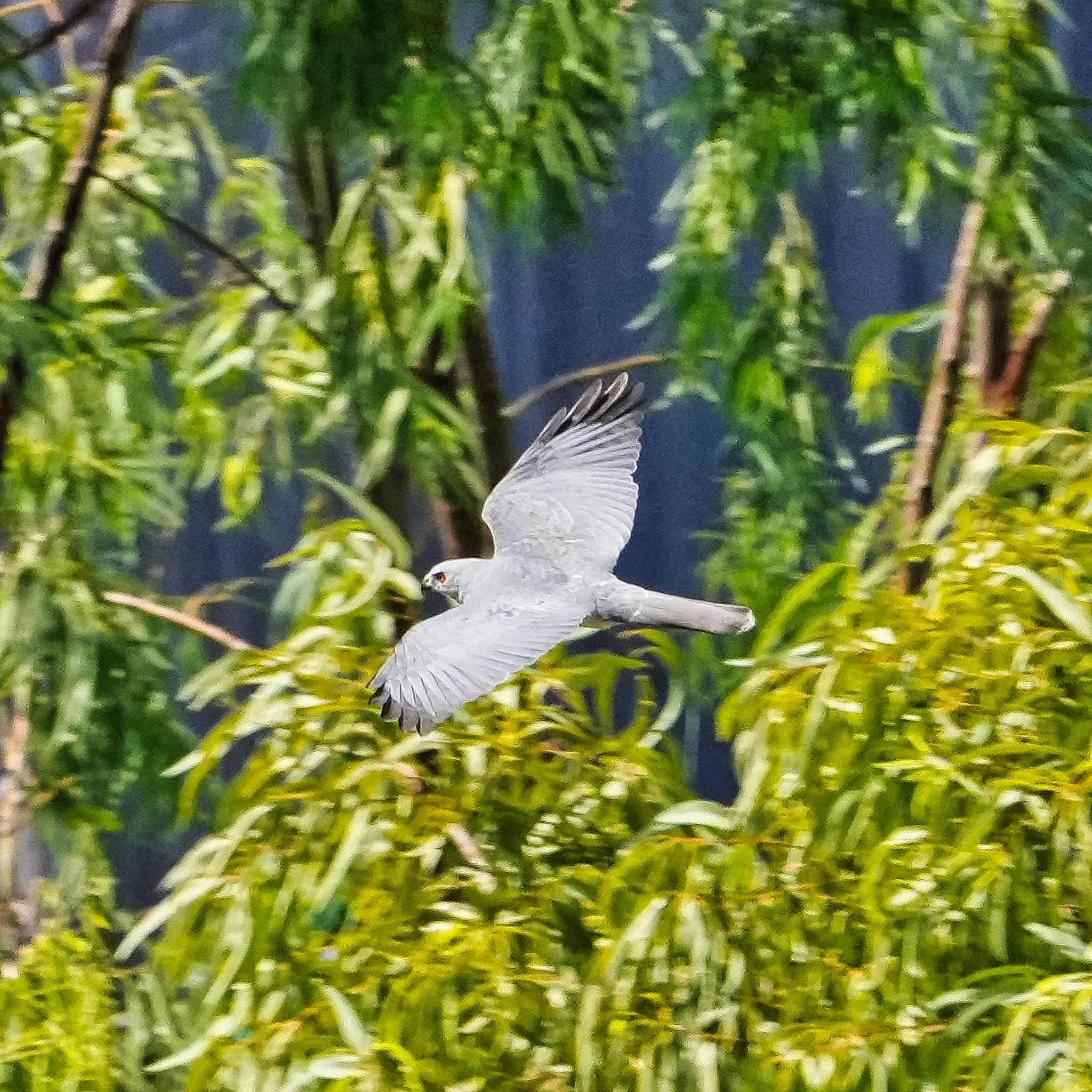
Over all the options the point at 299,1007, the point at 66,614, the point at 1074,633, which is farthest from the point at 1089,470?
the point at 66,614

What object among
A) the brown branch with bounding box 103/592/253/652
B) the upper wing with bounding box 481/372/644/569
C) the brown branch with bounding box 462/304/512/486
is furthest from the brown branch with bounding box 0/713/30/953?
the upper wing with bounding box 481/372/644/569

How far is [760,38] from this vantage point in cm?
115

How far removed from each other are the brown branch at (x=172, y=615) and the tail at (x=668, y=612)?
51 cm

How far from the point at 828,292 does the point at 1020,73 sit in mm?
406

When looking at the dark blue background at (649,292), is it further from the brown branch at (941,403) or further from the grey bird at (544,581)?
the grey bird at (544,581)

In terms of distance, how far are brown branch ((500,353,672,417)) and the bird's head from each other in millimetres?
537

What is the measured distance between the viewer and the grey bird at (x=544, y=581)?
67 centimetres

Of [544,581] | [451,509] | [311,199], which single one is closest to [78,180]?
[311,199]

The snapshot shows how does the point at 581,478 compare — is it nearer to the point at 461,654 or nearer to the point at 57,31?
the point at 461,654

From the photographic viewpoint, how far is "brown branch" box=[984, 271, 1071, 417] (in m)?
1.07

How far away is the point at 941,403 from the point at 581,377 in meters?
0.36

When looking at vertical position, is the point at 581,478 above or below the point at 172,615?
above

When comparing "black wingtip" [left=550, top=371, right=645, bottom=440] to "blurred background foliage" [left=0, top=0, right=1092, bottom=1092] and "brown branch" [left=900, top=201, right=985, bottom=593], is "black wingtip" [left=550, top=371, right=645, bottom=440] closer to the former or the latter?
"blurred background foliage" [left=0, top=0, right=1092, bottom=1092]

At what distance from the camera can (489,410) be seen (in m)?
1.34
